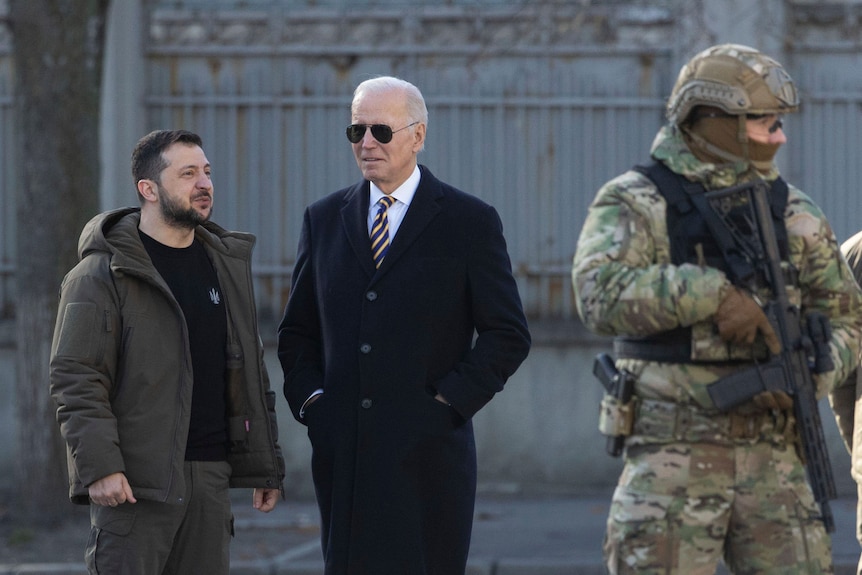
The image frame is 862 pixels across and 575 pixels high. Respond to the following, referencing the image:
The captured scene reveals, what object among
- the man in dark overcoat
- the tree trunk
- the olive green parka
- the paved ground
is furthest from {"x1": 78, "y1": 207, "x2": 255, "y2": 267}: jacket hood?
the tree trunk

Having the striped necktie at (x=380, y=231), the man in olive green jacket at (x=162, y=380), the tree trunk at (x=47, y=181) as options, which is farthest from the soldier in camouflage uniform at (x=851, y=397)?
the tree trunk at (x=47, y=181)

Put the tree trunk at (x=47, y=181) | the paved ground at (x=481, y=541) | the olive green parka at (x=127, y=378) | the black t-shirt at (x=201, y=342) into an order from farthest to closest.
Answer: the tree trunk at (x=47, y=181), the paved ground at (x=481, y=541), the black t-shirt at (x=201, y=342), the olive green parka at (x=127, y=378)

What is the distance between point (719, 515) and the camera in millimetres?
4230

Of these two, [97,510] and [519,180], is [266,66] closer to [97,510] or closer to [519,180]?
[519,180]

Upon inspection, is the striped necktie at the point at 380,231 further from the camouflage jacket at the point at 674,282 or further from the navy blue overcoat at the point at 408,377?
the camouflage jacket at the point at 674,282

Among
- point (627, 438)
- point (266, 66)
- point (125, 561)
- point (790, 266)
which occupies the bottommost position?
point (125, 561)

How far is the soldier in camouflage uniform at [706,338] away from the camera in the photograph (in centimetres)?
420

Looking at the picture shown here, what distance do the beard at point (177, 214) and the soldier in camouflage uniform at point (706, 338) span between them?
1154mm

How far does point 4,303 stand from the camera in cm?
1009

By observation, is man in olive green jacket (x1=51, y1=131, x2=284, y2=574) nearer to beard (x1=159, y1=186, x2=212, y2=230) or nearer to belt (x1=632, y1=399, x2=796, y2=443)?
beard (x1=159, y1=186, x2=212, y2=230)

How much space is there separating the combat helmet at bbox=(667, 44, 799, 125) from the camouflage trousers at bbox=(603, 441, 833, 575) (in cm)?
100

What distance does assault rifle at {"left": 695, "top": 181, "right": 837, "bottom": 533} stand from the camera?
4180 millimetres

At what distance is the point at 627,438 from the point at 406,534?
0.73 metres

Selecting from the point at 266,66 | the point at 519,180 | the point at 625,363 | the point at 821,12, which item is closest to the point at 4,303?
the point at 266,66
